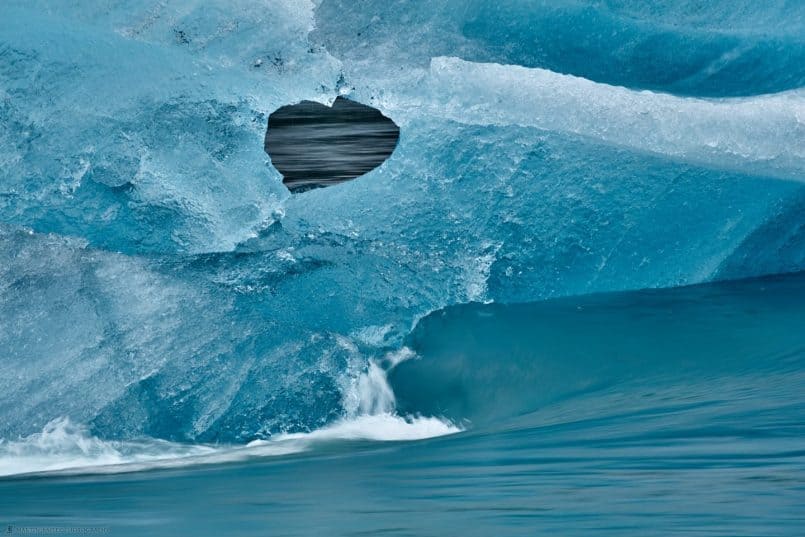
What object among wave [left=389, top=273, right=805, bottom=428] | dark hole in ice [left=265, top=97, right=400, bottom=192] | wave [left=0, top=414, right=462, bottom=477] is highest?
dark hole in ice [left=265, top=97, right=400, bottom=192]

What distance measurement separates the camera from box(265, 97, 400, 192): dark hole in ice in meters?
7.68

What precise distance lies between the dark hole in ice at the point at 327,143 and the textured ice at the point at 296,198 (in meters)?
1.95

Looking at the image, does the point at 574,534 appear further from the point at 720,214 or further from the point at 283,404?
the point at 720,214

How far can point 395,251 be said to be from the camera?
13.9 feet

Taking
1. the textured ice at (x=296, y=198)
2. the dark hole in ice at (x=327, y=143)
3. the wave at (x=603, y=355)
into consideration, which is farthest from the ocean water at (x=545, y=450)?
the dark hole in ice at (x=327, y=143)

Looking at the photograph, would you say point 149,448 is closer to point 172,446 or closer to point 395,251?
point 172,446

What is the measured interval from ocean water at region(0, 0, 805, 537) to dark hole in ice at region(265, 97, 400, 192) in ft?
6.34

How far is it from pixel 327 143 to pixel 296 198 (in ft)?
17.1

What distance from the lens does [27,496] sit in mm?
3045

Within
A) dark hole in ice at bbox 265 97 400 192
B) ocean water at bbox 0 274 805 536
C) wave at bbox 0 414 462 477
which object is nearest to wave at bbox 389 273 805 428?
ocean water at bbox 0 274 805 536

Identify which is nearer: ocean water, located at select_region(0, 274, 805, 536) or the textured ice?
ocean water, located at select_region(0, 274, 805, 536)

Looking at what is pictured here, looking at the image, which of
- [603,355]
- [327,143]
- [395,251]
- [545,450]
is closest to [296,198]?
[395,251]

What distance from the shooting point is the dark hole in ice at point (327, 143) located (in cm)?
768

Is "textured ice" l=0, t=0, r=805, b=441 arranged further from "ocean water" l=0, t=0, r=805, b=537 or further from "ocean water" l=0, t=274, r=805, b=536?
"ocean water" l=0, t=274, r=805, b=536
